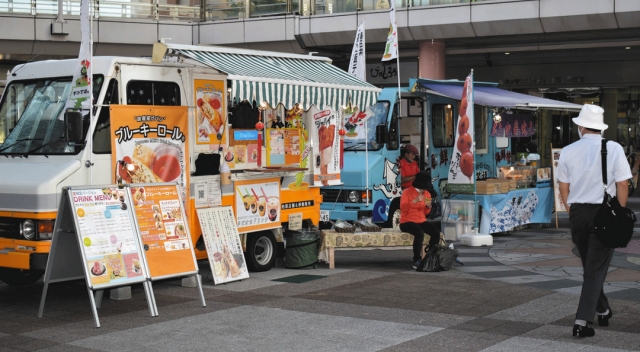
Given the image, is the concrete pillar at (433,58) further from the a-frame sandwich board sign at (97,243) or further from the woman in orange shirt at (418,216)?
the a-frame sandwich board sign at (97,243)

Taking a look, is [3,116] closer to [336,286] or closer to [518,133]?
[336,286]

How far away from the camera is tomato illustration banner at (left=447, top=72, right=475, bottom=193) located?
570 inches

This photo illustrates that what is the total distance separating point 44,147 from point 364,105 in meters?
4.82

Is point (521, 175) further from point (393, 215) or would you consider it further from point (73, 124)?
point (73, 124)

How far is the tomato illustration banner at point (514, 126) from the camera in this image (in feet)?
56.8

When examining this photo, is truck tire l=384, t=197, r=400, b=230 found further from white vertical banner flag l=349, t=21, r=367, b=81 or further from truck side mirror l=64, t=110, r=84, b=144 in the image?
truck side mirror l=64, t=110, r=84, b=144

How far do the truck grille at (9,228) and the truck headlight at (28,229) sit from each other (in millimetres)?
91

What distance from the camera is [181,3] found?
31625mm

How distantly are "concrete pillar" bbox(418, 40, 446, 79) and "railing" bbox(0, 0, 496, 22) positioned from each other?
158 centimetres

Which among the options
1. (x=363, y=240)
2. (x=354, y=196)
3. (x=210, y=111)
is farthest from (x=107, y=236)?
(x=354, y=196)

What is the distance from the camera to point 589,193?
7539 mm

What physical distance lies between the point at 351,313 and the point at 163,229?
2.20m

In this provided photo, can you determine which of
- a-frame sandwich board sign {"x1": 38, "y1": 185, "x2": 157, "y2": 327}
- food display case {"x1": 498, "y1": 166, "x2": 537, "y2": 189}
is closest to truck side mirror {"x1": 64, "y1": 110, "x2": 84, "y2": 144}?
a-frame sandwich board sign {"x1": 38, "y1": 185, "x2": 157, "y2": 327}

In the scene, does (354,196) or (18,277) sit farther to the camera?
(354,196)
